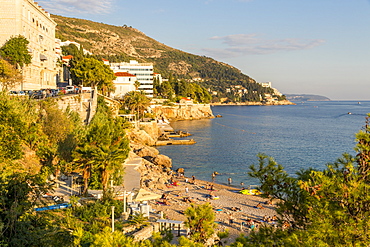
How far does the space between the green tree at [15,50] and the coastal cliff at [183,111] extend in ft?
186

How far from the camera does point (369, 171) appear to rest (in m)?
7.98

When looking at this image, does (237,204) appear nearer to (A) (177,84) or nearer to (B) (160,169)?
(B) (160,169)

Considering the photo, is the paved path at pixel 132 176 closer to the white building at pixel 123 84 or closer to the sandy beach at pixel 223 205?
the sandy beach at pixel 223 205

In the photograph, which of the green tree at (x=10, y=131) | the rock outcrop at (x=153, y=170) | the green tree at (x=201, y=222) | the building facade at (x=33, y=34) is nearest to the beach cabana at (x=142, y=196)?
the rock outcrop at (x=153, y=170)

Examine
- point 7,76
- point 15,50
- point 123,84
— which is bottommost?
→ point 7,76

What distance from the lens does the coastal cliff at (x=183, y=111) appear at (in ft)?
318

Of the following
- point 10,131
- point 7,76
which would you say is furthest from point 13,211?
point 7,76

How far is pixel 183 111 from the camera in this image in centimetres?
10512

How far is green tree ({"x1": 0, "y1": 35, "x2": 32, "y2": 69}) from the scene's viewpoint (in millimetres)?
33938

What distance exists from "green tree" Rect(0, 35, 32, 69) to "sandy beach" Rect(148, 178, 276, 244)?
70.9 feet

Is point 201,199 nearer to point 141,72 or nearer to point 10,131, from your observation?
point 10,131

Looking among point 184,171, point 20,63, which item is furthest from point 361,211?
point 20,63

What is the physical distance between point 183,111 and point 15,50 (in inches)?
2893

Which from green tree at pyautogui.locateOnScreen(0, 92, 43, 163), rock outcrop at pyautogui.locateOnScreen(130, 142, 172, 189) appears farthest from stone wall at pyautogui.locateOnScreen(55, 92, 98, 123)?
green tree at pyautogui.locateOnScreen(0, 92, 43, 163)
